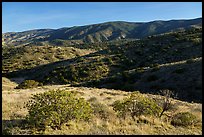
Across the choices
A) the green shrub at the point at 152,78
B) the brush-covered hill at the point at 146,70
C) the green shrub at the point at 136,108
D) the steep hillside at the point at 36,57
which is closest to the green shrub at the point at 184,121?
the green shrub at the point at 136,108

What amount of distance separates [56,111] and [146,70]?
3009cm

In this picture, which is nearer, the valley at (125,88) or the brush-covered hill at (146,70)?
the valley at (125,88)

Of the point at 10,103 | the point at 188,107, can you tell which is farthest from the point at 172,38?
the point at 10,103

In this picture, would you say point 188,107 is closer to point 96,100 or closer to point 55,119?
point 96,100

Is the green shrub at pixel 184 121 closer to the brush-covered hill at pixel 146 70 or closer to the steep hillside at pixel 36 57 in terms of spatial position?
the brush-covered hill at pixel 146 70

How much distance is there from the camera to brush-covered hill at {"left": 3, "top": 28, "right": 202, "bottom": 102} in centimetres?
3691

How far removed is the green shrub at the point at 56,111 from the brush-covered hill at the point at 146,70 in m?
17.9

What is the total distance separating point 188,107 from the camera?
23812mm

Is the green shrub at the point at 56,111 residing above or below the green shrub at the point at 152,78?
above

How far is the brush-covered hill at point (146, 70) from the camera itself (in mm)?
36906

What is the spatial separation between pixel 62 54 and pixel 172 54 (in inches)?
2102

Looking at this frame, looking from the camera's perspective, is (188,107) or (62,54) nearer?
(188,107)

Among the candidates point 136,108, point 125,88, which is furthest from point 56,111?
point 125,88

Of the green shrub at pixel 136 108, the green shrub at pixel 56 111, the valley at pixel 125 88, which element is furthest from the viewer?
the green shrub at pixel 136 108
